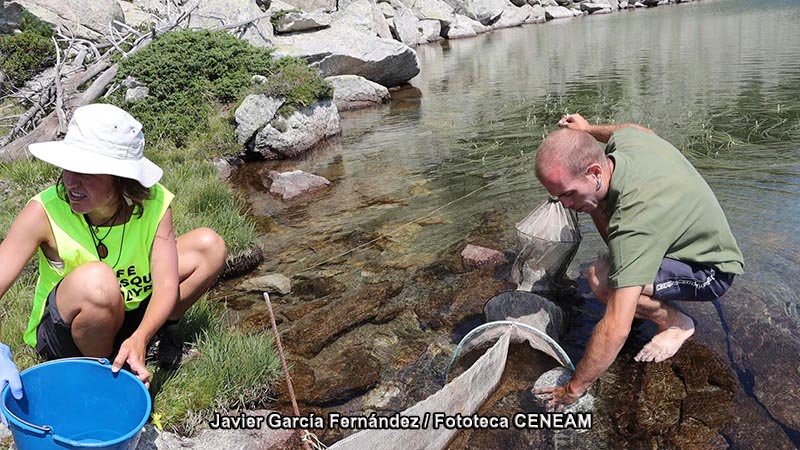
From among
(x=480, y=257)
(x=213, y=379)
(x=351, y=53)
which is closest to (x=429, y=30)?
(x=351, y=53)

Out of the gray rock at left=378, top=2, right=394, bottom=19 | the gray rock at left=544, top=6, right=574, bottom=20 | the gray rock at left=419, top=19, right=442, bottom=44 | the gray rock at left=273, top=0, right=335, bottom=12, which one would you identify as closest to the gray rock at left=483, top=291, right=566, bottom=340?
the gray rock at left=378, top=2, right=394, bottom=19

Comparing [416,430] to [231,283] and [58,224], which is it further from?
[231,283]

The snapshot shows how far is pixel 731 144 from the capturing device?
8703 millimetres

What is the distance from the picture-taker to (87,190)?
117 inches

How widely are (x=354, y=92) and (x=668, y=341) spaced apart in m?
12.4

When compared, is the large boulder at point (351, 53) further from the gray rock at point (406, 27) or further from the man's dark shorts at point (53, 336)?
the gray rock at point (406, 27)

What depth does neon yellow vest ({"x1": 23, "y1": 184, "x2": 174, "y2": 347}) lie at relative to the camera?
10.3ft

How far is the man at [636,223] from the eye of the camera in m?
3.14

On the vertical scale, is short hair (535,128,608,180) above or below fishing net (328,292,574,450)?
above

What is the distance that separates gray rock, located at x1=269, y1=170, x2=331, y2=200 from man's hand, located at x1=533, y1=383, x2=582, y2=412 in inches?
212

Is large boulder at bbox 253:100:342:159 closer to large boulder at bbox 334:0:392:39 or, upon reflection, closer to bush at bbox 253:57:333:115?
bush at bbox 253:57:333:115

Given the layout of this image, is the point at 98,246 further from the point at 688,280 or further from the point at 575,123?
the point at 688,280

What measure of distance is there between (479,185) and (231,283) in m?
3.79

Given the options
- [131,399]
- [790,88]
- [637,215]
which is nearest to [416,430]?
[131,399]
